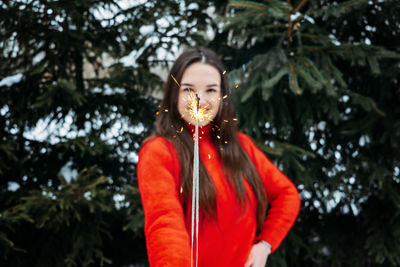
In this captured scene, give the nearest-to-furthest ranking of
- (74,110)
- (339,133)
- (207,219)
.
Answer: (207,219)
(74,110)
(339,133)

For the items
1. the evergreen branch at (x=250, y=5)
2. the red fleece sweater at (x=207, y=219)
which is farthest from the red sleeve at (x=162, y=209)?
the evergreen branch at (x=250, y=5)

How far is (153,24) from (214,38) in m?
0.54

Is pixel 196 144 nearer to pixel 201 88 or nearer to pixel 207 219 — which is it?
pixel 201 88

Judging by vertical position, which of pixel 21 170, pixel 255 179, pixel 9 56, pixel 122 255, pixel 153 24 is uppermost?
pixel 153 24

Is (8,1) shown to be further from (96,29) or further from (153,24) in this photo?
(153,24)

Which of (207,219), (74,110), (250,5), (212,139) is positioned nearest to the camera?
(207,219)

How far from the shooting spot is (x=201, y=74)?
32.4 inches

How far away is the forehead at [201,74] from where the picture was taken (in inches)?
31.8

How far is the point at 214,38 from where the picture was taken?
2.43 meters

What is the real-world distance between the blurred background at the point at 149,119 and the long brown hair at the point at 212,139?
31.3 inches

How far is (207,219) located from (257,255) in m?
0.20

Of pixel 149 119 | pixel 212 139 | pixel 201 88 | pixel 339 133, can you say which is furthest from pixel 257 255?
pixel 339 133

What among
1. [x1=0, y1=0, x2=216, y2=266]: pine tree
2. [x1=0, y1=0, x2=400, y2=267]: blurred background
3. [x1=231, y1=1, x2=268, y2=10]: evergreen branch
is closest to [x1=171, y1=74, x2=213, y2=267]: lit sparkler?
[x1=231, y1=1, x2=268, y2=10]: evergreen branch

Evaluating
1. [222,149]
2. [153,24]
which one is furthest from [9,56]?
[222,149]
